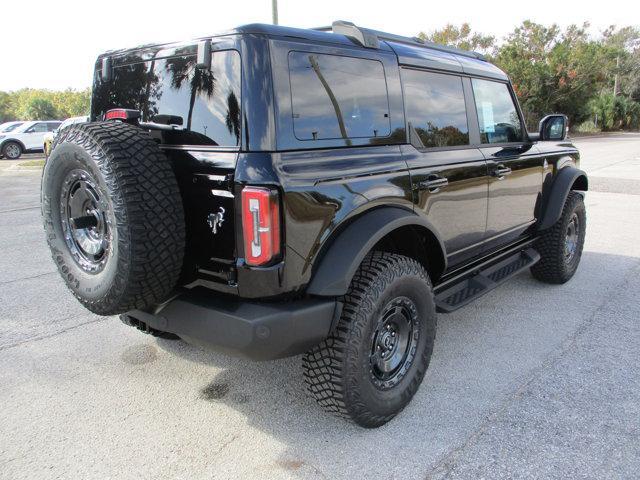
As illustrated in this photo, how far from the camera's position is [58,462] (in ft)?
7.66

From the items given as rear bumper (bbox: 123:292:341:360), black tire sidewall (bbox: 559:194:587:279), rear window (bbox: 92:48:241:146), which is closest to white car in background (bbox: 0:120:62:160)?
rear window (bbox: 92:48:241:146)

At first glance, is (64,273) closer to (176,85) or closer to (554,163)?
(176,85)

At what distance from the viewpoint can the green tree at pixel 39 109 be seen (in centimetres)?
3731

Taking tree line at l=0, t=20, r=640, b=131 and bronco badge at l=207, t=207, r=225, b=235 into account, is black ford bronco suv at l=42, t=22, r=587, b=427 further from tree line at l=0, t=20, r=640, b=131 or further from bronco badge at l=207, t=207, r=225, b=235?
tree line at l=0, t=20, r=640, b=131

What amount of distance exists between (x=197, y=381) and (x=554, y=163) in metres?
3.54

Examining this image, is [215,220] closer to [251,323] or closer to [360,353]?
[251,323]

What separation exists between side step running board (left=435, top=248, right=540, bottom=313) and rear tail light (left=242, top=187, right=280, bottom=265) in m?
1.42

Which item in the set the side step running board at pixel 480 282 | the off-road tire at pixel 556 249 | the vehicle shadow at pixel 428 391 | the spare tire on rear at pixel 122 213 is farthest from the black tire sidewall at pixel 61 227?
the off-road tire at pixel 556 249

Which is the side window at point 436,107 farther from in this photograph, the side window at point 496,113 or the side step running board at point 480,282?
the side step running board at point 480,282

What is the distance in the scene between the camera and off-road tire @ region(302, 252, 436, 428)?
238cm

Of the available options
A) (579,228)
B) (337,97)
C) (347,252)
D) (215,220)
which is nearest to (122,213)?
(215,220)

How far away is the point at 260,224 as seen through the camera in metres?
2.08

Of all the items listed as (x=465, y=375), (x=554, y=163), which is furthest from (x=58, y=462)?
(x=554, y=163)

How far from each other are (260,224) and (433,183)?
1260 millimetres
